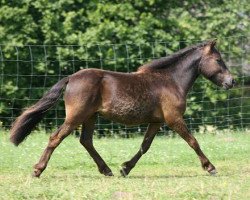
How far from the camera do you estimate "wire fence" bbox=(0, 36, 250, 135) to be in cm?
1722

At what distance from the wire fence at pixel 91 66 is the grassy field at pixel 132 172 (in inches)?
86.4

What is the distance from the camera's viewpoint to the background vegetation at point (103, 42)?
17.3 metres

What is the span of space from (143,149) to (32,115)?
1.73 metres

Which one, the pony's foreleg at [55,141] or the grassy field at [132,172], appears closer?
the grassy field at [132,172]

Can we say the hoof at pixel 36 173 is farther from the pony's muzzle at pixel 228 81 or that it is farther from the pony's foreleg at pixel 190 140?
the pony's muzzle at pixel 228 81

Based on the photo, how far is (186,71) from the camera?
10602 millimetres

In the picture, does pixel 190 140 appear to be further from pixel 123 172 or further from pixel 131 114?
pixel 123 172

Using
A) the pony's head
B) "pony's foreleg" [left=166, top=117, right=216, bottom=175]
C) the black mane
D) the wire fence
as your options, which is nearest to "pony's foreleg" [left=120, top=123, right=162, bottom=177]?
"pony's foreleg" [left=166, top=117, right=216, bottom=175]

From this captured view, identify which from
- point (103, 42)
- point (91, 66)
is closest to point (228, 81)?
point (103, 42)

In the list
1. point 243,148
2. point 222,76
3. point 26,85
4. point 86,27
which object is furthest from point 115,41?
point 222,76

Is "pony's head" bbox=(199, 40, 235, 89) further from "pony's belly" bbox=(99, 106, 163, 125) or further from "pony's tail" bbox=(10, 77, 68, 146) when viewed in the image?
"pony's tail" bbox=(10, 77, 68, 146)

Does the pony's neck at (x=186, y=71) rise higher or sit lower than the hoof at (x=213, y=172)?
higher

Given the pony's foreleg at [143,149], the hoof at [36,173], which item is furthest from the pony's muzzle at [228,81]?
the hoof at [36,173]

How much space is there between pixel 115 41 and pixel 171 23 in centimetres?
160
